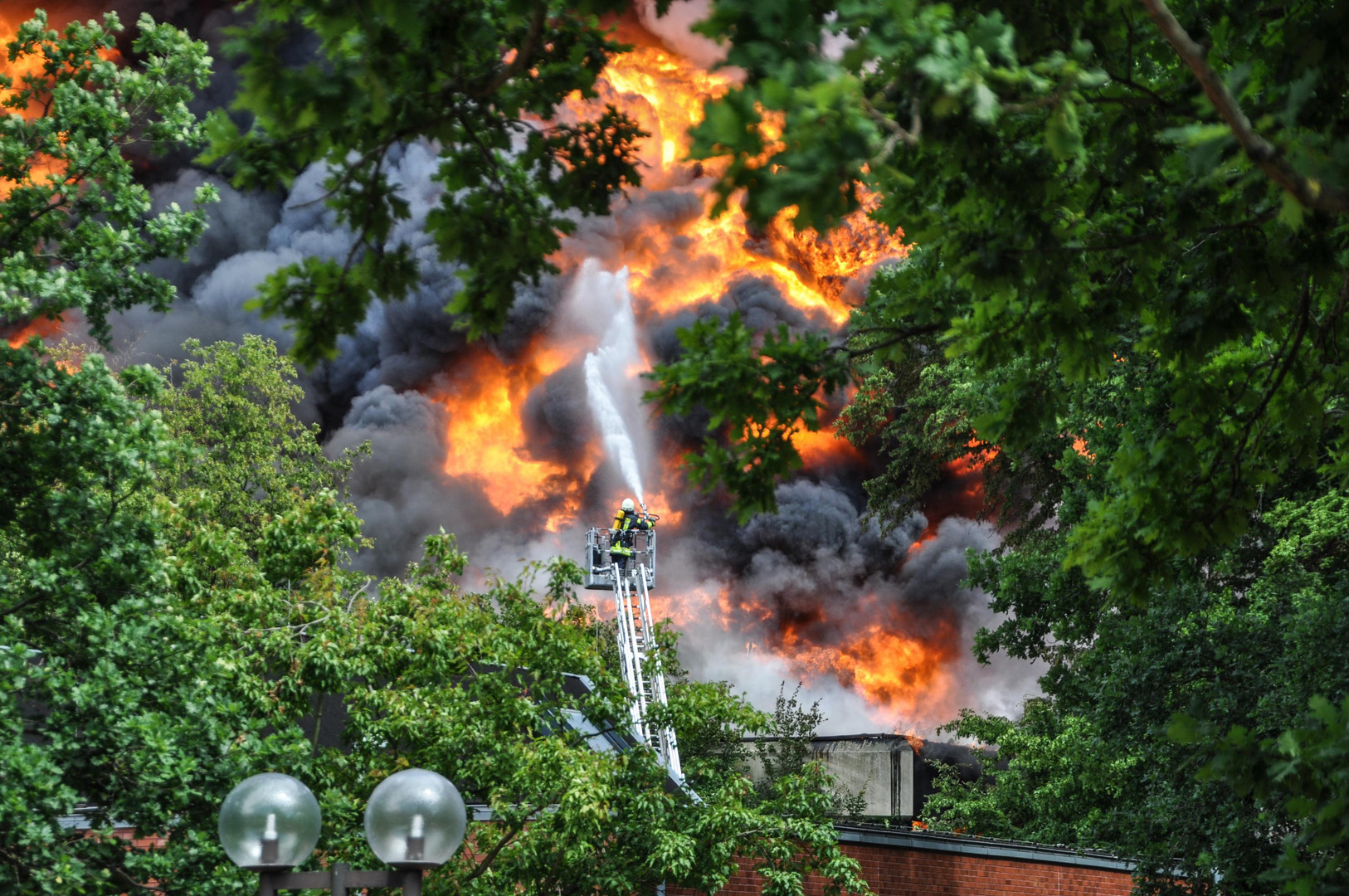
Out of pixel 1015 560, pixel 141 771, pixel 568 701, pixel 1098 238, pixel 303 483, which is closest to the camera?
pixel 1098 238

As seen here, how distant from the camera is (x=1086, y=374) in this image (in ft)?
20.7

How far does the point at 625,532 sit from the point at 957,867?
1113 cm

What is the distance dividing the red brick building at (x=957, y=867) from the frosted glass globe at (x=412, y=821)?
1472 cm

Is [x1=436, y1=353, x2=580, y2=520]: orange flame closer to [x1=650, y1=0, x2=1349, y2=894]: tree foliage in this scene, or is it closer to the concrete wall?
the concrete wall

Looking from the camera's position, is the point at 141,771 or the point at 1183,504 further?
Result: the point at 141,771

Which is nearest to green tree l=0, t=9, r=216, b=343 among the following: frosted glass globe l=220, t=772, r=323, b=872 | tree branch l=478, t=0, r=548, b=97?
frosted glass globe l=220, t=772, r=323, b=872

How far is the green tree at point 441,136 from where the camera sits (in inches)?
174

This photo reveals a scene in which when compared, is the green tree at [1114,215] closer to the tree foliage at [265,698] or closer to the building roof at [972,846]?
the tree foliage at [265,698]

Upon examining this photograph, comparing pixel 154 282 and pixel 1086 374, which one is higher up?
pixel 154 282

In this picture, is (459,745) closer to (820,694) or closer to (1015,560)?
(1015,560)

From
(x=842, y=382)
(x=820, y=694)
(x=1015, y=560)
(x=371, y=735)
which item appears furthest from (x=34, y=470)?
(x=820, y=694)

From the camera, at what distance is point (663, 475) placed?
210 ft

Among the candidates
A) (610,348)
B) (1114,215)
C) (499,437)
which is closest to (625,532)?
(1114,215)

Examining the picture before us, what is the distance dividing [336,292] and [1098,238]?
358 centimetres
